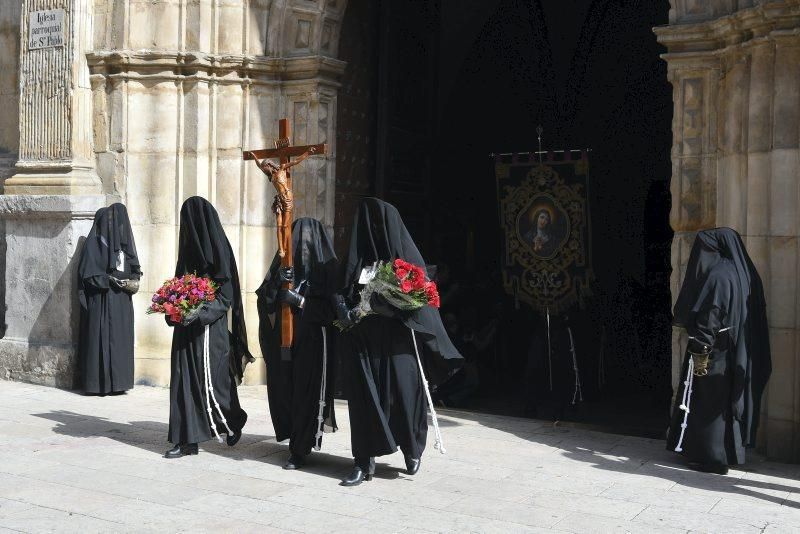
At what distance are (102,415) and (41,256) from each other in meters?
Result: 2.33

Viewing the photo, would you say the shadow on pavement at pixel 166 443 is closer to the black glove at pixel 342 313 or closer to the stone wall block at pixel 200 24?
the black glove at pixel 342 313

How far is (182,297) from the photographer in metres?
7.46

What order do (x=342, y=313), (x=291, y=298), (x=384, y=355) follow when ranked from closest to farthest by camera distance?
(x=342, y=313) → (x=384, y=355) → (x=291, y=298)

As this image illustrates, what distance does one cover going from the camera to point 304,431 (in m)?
7.26

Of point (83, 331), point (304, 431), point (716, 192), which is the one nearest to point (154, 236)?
point (83, 331)

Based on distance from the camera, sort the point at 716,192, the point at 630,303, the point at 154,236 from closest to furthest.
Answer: the point at 716,192 → the point at 154,236 → the point at 630,303

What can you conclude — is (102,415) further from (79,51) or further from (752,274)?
(752,274)

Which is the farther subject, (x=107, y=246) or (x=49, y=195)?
(x=49, y=195)

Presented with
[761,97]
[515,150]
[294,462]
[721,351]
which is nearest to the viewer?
[294,462]

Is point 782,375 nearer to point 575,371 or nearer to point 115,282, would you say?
point 575,371

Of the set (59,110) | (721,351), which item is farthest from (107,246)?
(721,351)

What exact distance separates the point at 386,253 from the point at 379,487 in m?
1.53

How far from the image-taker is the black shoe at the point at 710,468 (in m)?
7.38

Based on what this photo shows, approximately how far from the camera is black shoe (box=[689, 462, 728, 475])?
24.2 feet
